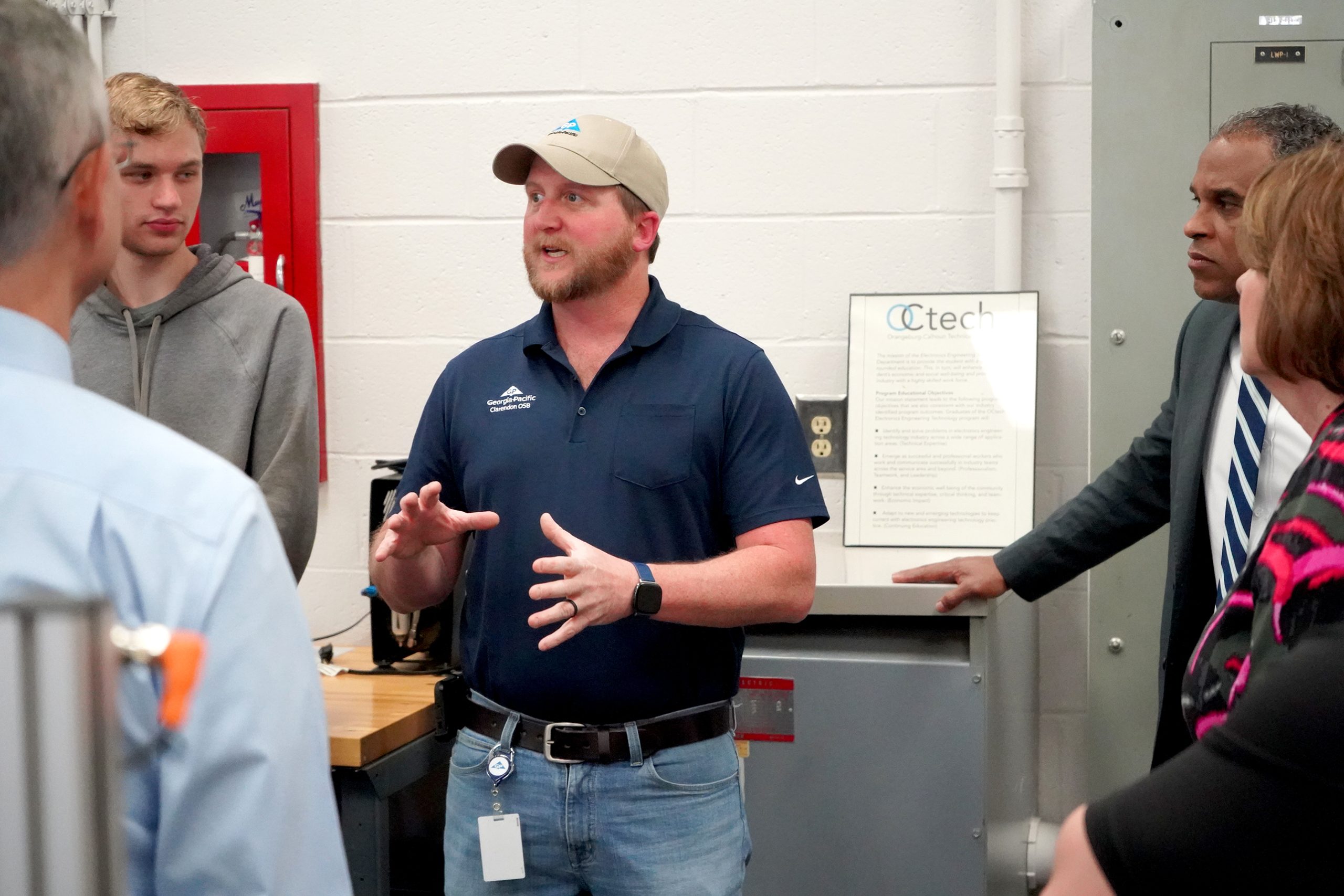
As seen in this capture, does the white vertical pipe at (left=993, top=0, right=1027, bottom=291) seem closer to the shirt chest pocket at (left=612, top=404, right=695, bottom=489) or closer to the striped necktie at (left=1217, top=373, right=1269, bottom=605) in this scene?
the striped necktie at (left=1217, top=373, right=1269, bottom=605)

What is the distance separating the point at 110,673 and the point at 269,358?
1.53 metres

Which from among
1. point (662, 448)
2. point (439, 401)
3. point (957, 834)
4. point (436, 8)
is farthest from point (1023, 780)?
point (436, 8)

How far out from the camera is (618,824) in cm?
153

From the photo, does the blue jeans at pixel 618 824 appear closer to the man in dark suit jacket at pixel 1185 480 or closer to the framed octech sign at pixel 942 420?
the man in dark suit jacket at pixel 1185 480

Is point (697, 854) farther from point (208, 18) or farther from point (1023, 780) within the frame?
point (208, 18)

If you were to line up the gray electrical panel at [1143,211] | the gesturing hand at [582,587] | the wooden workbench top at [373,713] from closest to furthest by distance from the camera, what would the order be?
the gesturing hand at [582,587] → the wooden workbench top at [373,713] → the gray electrical panel at [1143,211]

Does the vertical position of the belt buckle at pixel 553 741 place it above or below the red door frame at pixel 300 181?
below

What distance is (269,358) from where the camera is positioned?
189cm

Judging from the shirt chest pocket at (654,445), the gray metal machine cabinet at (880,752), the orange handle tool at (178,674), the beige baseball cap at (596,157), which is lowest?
the gray metal machine cabinet at (880,752)

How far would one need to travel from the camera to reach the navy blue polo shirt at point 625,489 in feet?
5.18

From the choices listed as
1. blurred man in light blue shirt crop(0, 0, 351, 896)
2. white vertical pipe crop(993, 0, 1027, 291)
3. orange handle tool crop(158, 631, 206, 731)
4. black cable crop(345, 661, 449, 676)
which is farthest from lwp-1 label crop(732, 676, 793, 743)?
orange handle tool crop(158, 631, 206, 731)

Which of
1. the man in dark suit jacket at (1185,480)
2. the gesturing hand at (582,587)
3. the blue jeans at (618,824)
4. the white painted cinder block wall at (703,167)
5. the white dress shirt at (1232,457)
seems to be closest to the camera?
the gesturing hand at (582,587)

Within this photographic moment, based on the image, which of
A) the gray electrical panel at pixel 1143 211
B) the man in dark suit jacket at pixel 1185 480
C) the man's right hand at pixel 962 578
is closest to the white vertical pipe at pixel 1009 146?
the gray electrical panel at pixel 1143 211

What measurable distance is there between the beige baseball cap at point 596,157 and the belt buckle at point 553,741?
0.72 metres
